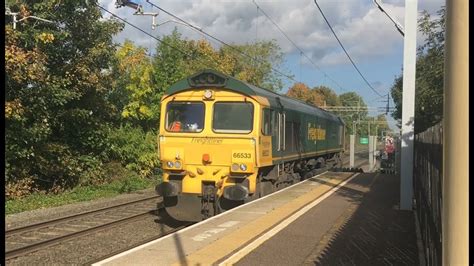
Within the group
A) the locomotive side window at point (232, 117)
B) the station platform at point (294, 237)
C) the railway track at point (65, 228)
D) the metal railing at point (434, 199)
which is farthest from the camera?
the locomotive side window at point (232, 117)

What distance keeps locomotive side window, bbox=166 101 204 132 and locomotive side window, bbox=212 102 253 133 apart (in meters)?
0.37

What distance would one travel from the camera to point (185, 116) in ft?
40.9

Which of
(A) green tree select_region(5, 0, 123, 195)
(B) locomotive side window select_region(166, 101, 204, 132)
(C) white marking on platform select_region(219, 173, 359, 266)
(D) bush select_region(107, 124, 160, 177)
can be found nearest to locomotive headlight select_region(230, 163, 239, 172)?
(B) locomotive side window select_region(166, 101, 204, 132)

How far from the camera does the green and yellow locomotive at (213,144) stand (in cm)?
1167

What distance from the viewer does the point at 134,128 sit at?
23844 mm

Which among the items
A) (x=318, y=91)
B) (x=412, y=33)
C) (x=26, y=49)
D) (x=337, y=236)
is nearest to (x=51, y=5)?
(x=26, y=49)

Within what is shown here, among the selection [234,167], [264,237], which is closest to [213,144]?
[234,167]

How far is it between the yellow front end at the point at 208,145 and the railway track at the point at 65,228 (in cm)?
169

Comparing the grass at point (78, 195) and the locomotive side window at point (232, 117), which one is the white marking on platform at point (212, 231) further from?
the grass at point (78, 195)

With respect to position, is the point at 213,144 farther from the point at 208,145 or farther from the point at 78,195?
the point at 78,195

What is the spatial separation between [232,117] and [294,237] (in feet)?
14.0

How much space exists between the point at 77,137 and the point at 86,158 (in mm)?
872

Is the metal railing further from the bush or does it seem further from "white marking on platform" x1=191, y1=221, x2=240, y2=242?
the bush

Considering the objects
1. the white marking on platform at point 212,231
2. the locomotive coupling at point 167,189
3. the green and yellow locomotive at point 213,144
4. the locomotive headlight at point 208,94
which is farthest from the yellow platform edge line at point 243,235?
the locomotive headlight at point 208,94
